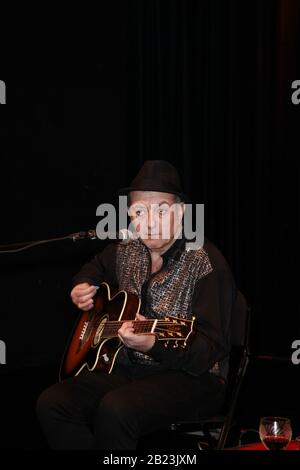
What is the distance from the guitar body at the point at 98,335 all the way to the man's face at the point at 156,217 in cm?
26

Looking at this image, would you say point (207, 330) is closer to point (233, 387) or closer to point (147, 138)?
point (233, 387)

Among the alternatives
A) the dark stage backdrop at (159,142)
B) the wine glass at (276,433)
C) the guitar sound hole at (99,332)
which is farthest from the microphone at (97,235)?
the dark stage backdrop at (159,142)

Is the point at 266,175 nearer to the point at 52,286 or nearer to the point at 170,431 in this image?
the point at 52,286

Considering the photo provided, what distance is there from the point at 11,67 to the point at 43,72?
10.0 inches

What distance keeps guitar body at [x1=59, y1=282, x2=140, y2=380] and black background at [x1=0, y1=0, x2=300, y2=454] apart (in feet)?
4.77

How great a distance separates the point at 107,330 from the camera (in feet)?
10.5

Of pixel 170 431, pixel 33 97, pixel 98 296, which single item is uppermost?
pixel 33 97

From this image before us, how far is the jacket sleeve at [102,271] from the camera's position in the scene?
353cm

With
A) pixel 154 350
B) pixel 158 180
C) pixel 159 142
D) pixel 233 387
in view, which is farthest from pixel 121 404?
pixel 159 142

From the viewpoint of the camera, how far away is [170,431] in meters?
3.11

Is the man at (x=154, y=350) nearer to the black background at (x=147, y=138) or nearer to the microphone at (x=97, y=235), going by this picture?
the microphone at (x=97, y=235)

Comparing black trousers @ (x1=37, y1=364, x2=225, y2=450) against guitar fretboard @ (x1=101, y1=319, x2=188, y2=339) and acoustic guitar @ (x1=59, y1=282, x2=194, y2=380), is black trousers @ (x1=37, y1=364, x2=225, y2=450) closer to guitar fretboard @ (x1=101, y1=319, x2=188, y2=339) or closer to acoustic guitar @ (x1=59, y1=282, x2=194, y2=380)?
acoustic guitar @ (x1=59, y1=282, x2=194, y2=380)

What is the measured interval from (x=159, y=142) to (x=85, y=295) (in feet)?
7.35
